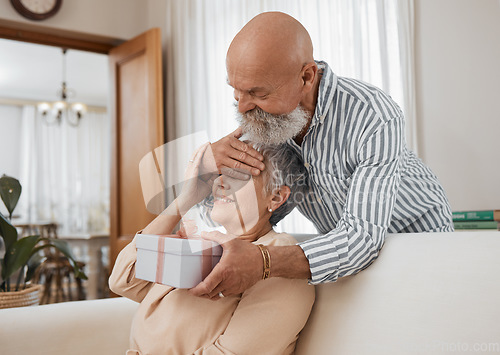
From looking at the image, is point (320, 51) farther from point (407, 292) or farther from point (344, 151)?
point (407, 292)

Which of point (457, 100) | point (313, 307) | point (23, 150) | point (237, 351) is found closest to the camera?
point (237, 351)

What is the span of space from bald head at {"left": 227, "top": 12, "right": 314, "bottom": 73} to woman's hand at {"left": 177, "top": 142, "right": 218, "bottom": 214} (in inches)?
11.4

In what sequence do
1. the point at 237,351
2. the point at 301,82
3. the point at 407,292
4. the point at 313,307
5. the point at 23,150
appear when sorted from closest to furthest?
1. the point at 407,292
2. the point at 237,351
3. the point at 313,307
4. the point at 301,82
5. the point at 23,150

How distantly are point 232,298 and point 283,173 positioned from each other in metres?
0.37

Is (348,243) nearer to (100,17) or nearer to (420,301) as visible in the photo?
(420,301)

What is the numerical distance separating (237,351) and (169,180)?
43cm

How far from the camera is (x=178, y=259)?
1.02 meters

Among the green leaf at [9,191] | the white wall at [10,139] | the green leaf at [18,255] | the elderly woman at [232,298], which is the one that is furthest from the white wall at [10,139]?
the elderly woman at [232,298]

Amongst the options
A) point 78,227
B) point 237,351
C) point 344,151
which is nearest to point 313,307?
point 237,351

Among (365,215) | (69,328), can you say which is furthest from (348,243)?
(69,328)

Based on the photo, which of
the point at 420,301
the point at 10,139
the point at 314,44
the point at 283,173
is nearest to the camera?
the point at 420,301

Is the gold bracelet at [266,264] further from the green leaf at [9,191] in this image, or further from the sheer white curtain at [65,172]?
the sheer white curtain at [65,172]

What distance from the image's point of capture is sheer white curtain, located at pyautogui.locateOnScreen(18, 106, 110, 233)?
8.53 metres

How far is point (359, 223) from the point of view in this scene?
3.91 feet
